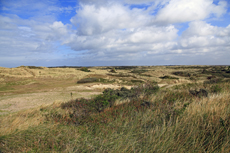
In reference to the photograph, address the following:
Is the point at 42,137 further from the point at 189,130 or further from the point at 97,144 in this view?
the point at 189,130

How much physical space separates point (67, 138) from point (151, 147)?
1.86m

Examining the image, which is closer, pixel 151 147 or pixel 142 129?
pixel 151 147

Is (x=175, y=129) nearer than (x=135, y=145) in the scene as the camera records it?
No

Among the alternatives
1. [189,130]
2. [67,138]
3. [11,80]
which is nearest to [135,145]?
[189,130]

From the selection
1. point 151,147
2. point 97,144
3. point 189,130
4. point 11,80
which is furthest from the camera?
point 11,80

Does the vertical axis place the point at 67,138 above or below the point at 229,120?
below

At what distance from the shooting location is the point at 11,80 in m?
23.8

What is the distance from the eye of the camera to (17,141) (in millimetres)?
3430

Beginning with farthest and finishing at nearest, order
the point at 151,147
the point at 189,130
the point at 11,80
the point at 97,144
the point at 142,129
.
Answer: the point at 11,80, the point at 142,129, the point at 189,130, the point at 97,144, the point at 151,147

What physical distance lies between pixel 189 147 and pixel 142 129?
3.56ft

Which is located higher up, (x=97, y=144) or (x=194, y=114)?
(x=194, y=114)

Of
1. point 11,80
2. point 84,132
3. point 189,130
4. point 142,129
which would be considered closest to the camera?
point 189,130

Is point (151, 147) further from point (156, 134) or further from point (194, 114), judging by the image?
point (194, 114)

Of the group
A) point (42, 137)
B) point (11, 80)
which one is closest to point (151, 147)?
point (42, 137)
